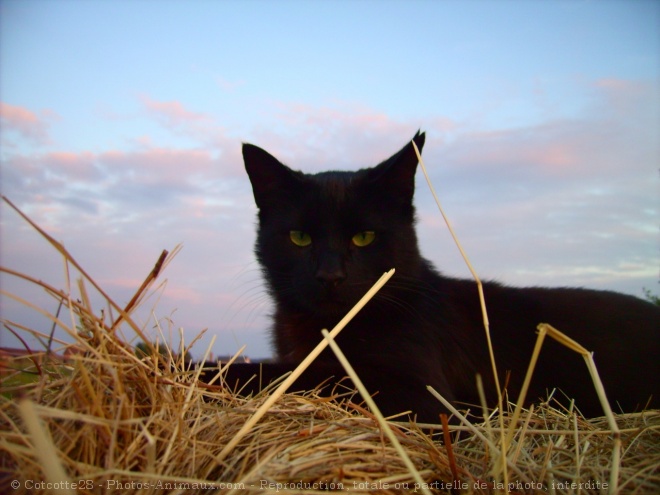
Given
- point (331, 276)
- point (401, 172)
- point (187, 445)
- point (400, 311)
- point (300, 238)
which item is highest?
point (401, 172)

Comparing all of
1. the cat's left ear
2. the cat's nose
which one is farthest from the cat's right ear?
the cat's nose

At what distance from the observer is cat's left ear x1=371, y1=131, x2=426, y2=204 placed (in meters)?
2.67

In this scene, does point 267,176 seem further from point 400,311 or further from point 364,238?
point 400,311

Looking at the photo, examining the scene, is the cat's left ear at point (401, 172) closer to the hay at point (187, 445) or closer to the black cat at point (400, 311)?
the black cat at point (400, 311)

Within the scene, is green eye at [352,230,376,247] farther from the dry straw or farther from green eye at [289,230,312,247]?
the dry straw

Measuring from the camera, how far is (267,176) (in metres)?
3.08

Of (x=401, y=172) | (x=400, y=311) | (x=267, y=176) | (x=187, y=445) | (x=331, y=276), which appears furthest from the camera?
(x=267, y=176)

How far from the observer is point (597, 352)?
3.03 metres

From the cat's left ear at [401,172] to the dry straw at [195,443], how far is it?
1.45 meters

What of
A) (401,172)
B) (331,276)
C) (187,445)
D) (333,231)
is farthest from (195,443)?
(401,172)

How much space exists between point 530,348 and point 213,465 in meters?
2.21

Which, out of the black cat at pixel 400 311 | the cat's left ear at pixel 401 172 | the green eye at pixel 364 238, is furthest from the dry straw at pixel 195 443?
the cat's left ear at pixel 401 172

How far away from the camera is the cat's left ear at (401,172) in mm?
2672

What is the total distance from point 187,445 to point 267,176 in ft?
6.46
